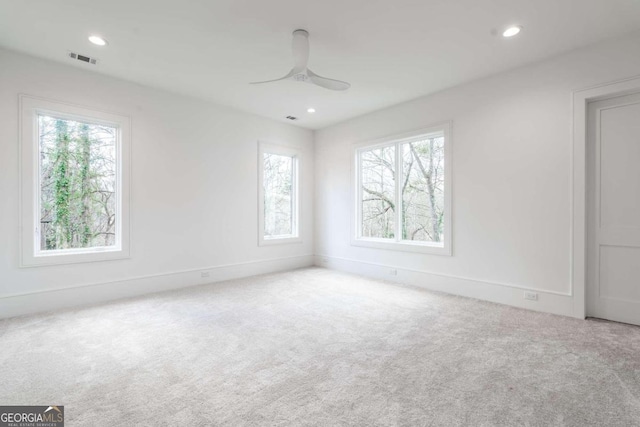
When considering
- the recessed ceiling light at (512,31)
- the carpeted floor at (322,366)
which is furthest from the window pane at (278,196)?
the recessed ceiling light at (512,31)

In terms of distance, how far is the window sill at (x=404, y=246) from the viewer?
4.36 metres

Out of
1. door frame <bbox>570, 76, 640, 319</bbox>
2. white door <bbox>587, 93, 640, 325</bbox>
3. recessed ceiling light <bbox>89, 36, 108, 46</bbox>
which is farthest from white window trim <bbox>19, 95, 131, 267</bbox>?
white door <bbox>587, 93, 640, 325</bbox>

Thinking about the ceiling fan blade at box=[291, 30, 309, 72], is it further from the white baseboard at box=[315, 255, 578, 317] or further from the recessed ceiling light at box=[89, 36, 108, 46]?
the white baseboard at box=[315, 255, 578, 317]

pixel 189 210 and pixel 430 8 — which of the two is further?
pixel 189 210

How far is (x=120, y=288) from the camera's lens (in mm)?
4000

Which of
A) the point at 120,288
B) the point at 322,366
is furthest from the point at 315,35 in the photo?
the point at 120,288

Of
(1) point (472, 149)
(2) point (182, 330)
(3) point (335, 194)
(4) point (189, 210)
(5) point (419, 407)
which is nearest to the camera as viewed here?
(5) point (419, 407)

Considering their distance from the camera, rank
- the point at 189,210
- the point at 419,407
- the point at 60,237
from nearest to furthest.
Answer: the point at 419,407, the point at 60,237, the point at 189,210

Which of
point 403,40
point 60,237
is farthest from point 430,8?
point 60,237

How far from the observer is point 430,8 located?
260 cm

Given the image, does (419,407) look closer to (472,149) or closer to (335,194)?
(472,149)

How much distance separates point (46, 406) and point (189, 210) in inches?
122

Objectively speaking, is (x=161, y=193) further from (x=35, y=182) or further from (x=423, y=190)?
(x=423, y=190)

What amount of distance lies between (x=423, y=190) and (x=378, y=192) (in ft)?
2.82
